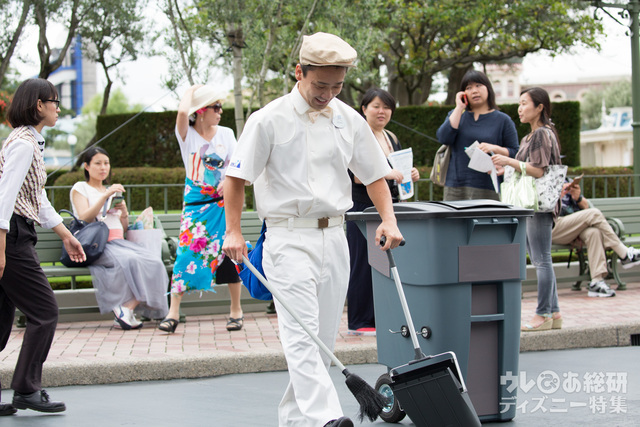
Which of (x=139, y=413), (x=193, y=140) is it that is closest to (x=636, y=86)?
(x=193, y=140)

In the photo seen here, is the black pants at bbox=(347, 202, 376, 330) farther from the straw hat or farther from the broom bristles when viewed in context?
the broom bristles

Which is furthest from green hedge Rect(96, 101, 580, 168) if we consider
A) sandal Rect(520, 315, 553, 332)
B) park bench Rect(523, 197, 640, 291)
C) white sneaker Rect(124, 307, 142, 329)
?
sandal Rect(520, 315, 553, 332)

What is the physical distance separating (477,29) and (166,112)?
9.13 meters

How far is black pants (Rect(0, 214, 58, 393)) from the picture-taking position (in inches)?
183

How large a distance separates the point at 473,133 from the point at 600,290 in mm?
3192

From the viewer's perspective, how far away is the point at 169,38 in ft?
50.1

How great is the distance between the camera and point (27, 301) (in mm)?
4680

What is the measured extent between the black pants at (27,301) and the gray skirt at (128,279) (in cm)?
266

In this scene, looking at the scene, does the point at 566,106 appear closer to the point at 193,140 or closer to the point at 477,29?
the point at 477,29

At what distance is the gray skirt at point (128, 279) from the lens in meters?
7.41

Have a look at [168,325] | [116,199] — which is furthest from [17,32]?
[168,325]

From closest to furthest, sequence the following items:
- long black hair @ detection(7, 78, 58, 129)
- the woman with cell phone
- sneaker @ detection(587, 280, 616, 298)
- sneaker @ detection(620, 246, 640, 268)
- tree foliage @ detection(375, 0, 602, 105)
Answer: long black hair @ detection(7, 78, 58, 129)
the woman with cell phone
sneaker @ detection(587, 280, 616, 298)
sneaker @ detection(620, 246, 640, 268)
tree foliage @ detection(375, 0, 602, 105)

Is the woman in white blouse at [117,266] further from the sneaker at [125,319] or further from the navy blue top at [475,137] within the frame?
the navy blue top at [475,137]

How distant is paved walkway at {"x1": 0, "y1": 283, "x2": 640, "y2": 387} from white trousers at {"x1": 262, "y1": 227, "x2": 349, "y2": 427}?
2.03m
